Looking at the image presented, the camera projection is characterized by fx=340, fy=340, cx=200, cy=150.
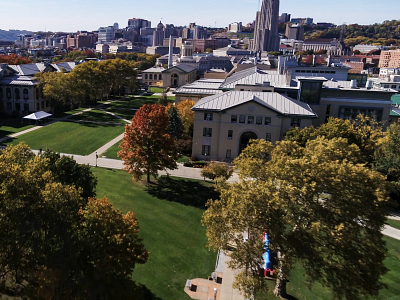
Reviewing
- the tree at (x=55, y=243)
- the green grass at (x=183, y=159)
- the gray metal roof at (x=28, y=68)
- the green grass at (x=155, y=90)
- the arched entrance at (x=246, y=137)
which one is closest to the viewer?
the tree at (x=55, y=243)

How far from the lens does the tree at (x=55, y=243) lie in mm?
17281

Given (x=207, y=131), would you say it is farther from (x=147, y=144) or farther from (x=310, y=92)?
(x=310, y=92)

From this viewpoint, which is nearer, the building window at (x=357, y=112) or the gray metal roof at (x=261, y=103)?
the gray metal roof at (x=261, y=103)

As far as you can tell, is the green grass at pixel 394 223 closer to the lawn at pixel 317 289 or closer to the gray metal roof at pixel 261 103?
the lawn at pixel 317 289

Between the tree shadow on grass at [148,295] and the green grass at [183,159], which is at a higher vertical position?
the green grass at [183,159]

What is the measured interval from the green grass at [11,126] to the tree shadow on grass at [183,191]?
1370 inches

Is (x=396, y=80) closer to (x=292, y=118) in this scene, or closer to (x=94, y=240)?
(x=292, y=118)

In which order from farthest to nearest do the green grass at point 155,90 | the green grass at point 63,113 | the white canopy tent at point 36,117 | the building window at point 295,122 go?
the green grass at point 155,90 → the green grass at point 63,113 → the white canopy tent at point 36,117 → the building window at point 295,122

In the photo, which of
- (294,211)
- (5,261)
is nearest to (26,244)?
(5,261)

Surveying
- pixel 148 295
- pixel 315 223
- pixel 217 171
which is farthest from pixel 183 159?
pixel 315 223

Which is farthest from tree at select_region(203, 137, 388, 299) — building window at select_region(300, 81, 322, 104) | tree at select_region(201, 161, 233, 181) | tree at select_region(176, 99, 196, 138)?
building window at select_region(300, 81, 322, 104)

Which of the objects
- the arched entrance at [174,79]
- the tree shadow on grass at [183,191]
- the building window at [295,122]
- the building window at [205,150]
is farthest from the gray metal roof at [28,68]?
the building window at [295,122]

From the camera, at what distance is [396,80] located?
103938 millimetres

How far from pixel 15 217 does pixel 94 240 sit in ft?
13.6
